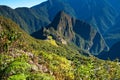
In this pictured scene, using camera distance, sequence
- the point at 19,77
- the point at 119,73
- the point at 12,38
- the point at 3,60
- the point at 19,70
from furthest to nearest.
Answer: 1. the point at 12,38
2. the point at 119,73
3. the point at 3,60
4. the point at 19,70
5. the point at 19,77

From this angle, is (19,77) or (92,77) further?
(92,77)

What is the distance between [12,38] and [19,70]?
10177cm

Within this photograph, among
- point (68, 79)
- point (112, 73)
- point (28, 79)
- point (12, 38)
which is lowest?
point (28, 79)

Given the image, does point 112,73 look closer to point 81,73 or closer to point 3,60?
point 81,73

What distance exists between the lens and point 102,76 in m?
86.1

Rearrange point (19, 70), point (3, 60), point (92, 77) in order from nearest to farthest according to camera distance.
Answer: point (19, 70) < point (3, 60) < point (92, 77)

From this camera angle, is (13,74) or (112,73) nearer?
(13,74)

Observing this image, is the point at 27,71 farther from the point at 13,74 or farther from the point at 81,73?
the point at 81,73

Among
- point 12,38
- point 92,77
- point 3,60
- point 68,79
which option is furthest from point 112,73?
point 12,38

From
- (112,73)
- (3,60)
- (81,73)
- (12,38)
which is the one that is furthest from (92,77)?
(12,38)

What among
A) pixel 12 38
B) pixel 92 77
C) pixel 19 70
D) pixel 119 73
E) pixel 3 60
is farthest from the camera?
pixel 12 38

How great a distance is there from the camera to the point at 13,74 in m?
52.1

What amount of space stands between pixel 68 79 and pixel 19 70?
985 inches

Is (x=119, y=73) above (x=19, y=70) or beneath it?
above
